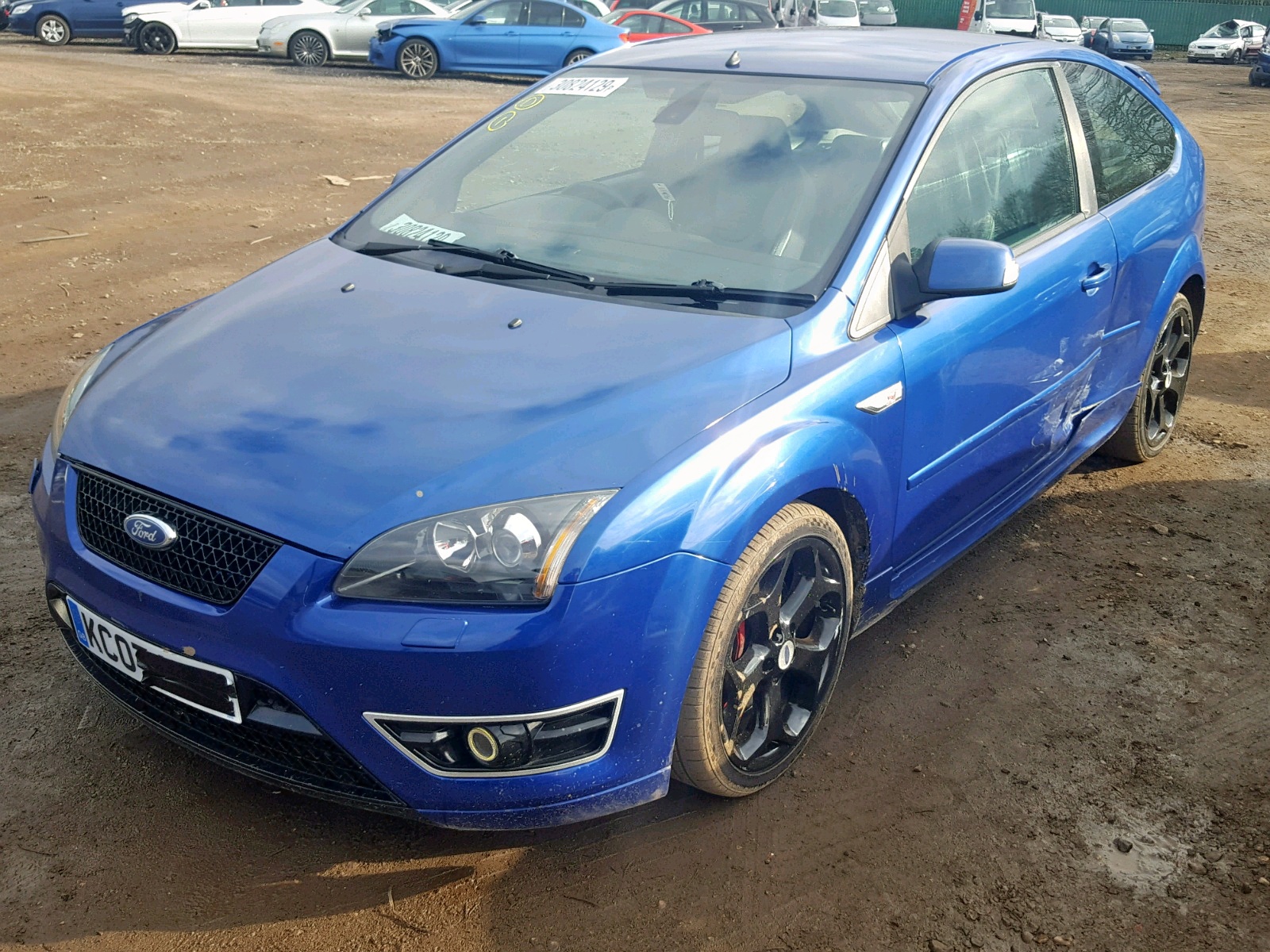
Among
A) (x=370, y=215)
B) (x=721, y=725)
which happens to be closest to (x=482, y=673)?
(x=721, y=725)

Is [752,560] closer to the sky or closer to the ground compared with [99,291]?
closer to the sky

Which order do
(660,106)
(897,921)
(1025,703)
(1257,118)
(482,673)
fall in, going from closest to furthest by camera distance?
1. (482,673)
2. (897,921)
3. (1025,703)
4. (660,106)
5. (1257,118)

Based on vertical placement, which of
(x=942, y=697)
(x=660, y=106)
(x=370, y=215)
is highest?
(x=660, y=106)

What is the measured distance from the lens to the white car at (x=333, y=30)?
1964cm

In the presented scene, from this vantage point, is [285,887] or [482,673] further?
[285,887]

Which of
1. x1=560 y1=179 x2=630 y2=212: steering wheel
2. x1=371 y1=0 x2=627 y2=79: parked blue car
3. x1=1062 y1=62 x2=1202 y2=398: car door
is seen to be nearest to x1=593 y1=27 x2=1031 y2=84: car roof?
x1=1062 y1=62 x2=1202 y2=398: car door

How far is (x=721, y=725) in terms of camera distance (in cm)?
262

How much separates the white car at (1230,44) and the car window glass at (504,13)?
84.4 feet

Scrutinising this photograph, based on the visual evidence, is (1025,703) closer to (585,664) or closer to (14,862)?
(585,664)

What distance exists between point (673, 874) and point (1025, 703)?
1257 millimetres

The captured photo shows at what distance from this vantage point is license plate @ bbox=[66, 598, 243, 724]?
2.37 m

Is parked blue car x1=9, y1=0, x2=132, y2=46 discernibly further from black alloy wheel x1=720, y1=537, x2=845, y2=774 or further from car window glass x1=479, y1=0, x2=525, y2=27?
black alloy wheel x1=720, y1=537, x2=845, y2=774

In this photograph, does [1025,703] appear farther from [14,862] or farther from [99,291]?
[99,291]

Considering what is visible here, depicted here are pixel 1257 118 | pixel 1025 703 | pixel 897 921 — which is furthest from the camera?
pixel 1257 118
